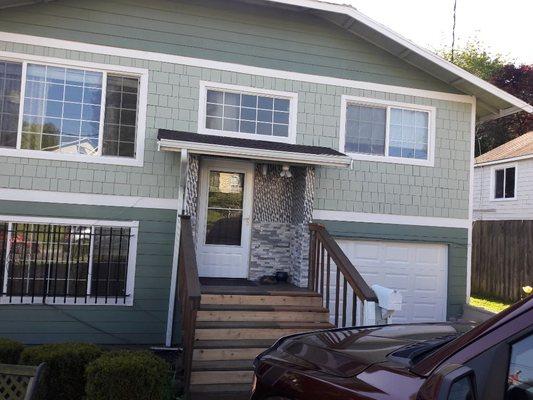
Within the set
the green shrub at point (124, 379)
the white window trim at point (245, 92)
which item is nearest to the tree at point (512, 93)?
the white window trim at point (245, 92)

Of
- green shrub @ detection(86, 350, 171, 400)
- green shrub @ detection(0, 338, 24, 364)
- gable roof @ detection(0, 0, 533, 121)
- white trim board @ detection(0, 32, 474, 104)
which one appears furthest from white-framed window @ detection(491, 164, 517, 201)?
green shrub @ detection(0, 338, 24, 364)

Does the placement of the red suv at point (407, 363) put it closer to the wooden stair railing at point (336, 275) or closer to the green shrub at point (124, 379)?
the green shrub at point (124, 379)

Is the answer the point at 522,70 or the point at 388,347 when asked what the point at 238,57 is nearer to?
the point at 388,347

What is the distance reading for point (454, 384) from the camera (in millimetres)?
2006

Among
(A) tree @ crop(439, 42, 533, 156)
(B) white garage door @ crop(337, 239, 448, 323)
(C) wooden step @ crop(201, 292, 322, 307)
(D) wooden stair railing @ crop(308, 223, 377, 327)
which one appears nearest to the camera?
(D) wooden stair railing @ crop(308, 223, 377, 327)

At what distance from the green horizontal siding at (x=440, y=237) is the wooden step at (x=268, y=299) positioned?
1.88 metres

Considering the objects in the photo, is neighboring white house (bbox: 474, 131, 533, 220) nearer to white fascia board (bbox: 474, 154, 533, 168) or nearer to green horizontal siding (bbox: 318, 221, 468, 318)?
white fascia board (bbox: 474, 154, 533, 168)

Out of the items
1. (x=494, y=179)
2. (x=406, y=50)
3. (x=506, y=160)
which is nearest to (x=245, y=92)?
(x=406, y=50)

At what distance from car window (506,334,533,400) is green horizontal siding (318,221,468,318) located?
7232 millimetres

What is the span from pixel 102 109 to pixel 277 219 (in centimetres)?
339

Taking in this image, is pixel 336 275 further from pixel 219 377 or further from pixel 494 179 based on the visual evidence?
pixel 494 179

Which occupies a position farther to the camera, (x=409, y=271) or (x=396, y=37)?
(x=409, y=271)

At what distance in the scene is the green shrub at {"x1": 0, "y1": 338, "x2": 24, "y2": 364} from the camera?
552cm

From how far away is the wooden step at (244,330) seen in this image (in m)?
6.67
